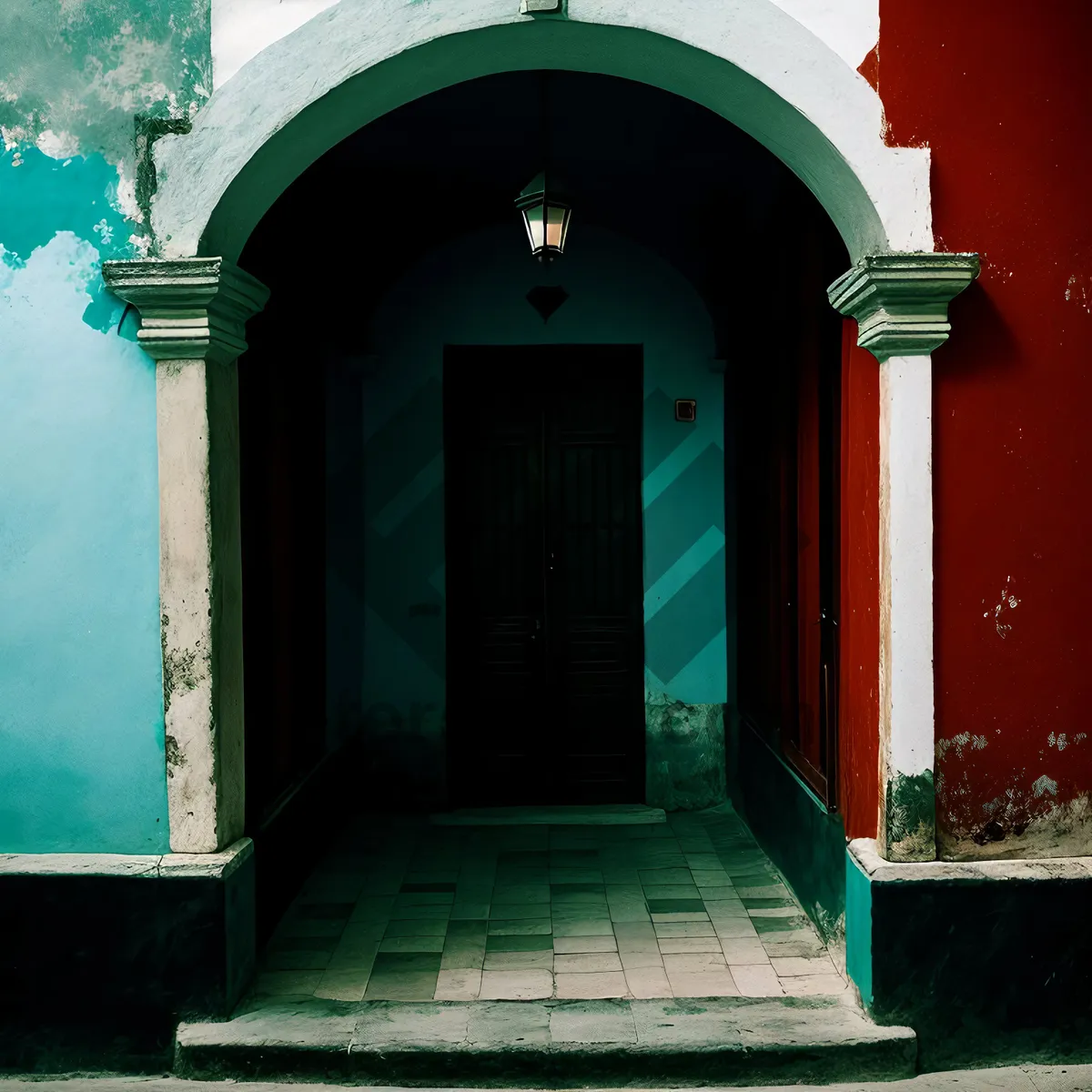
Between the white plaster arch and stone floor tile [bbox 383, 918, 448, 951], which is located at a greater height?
the white plaster arch

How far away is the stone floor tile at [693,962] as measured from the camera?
12.3 feet

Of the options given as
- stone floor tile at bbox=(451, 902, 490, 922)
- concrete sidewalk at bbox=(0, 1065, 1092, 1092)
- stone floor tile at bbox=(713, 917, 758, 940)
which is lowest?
concrete sidewalk at bbox=(0, 1065, 1092, 1092)

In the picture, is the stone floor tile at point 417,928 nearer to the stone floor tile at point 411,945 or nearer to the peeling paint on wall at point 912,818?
the stone floor tile at point 411,945

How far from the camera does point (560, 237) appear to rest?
4379 mm

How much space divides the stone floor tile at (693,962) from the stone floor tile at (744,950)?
0.04 meters

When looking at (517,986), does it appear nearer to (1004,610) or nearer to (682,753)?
(1004,610)

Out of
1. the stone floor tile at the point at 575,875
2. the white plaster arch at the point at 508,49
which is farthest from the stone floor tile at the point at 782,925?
the white plaster arch at the point at 508,49

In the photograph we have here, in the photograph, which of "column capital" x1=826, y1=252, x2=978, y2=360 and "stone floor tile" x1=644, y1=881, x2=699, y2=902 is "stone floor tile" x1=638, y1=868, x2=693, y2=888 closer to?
"stone floor tile" x1=644, y1=881, x2=699, y2=902

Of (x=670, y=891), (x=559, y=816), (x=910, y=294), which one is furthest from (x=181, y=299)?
(x=559, y=816)

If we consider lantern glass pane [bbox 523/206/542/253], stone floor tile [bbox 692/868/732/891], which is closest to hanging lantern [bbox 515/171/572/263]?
lantern glass pane [bbox 523/206/542/253]

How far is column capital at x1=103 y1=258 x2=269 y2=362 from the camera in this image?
3.12 metres

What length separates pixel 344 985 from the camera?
364 cm

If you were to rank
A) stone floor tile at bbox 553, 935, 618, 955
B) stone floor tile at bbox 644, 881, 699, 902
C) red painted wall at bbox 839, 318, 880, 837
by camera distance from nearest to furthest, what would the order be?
red painted wall at bbox 839, 318, 880, 837
stone floor tile at bbox 553, 935, 618, 955
stone floor tile at bbox 644, 881, 699, 902

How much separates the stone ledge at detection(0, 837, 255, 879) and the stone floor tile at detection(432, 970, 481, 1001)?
3.01ft
